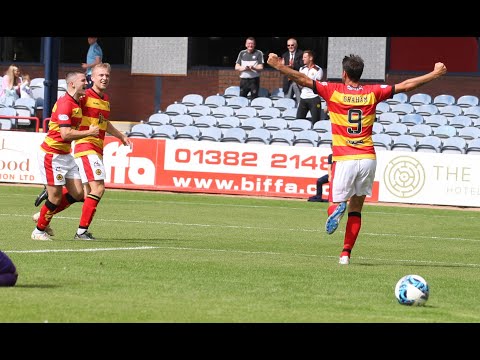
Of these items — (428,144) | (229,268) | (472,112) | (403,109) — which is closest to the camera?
(229,268)

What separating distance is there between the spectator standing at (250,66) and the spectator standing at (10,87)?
21.8ft

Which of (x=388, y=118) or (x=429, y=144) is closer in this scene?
(x=429, y=144)

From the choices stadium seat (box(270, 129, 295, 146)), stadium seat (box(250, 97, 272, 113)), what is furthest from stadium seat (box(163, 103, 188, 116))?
stadium seat (box(270, 129, 295, 146))

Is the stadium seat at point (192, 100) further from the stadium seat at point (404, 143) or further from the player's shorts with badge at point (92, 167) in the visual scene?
the player's shorts with badge at point (92, 167)

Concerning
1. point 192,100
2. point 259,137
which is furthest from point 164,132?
point 192,100

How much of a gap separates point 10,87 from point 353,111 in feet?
71.4

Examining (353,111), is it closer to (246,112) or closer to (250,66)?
(246,112)

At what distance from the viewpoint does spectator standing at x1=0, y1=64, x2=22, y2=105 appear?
34062 mm

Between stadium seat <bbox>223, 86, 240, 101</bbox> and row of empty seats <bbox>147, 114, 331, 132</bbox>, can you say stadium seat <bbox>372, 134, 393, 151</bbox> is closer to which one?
row of empty seats <bbox>147, 114, 331, 132</bbox>

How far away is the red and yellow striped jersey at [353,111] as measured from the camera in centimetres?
1424

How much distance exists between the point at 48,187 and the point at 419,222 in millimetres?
8924

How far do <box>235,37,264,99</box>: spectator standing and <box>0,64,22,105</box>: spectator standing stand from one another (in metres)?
6.64

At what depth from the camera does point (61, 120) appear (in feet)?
51.1
